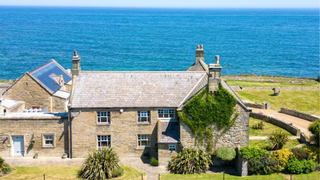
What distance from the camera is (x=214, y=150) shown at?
3478 centimetres

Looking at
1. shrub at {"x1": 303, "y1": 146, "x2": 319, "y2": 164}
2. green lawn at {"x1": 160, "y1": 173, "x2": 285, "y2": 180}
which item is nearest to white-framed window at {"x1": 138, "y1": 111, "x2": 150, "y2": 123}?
green lawn at {"x1": 160, "y1": 173, "x2": 285, "y2": 180}

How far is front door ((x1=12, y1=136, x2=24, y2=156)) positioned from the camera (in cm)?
3684

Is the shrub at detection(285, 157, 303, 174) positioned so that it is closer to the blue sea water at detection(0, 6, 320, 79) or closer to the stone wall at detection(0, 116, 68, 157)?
the stone wall at detection(0, 116, 68, 157)

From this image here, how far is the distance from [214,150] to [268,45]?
141299 mm

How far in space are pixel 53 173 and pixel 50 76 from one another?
17442mm

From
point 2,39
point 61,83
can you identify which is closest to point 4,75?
point 61,83

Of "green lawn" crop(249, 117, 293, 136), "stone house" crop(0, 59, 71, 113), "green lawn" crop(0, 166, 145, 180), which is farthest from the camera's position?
"stone house" crop(0, 59, 71, 113)

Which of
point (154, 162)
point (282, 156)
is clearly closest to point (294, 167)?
point (282, 156)

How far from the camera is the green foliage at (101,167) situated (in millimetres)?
31522

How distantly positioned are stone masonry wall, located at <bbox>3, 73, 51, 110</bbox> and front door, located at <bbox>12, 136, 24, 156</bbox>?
7.73m

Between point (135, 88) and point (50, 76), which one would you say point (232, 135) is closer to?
point (135, 88)

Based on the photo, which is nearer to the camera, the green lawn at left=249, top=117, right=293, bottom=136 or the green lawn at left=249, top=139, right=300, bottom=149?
the green lawn at left=249, top=139, right=300, bottom=149

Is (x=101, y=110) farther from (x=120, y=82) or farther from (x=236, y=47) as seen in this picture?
(x=236, y=47)

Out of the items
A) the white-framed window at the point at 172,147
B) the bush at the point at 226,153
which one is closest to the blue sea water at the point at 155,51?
the white-framed window at the point at 172,147
